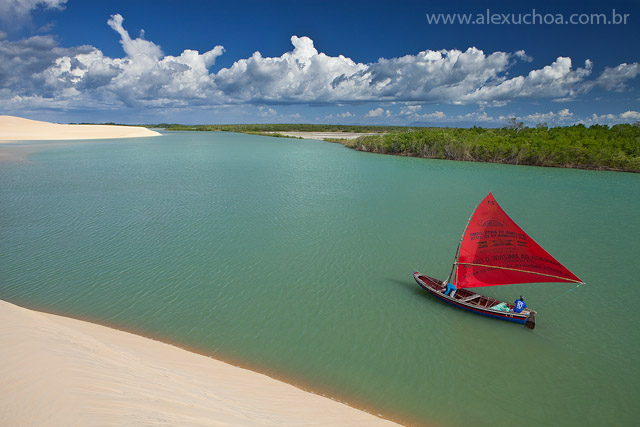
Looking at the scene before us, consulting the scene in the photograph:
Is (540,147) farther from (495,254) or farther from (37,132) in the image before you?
(37,132)

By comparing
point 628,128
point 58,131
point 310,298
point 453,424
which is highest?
point 58,131

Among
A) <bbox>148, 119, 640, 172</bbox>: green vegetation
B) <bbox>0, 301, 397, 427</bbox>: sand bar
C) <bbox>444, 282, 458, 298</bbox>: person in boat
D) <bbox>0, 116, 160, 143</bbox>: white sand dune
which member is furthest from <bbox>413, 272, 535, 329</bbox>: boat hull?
<bbox>0, 116, 160, 143</bbox>: white sand dune

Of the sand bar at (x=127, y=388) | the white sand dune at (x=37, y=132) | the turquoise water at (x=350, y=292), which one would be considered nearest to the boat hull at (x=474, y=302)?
the turquoise water at (x=350, y=292)

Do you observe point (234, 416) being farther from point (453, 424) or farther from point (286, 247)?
point (286, 247)

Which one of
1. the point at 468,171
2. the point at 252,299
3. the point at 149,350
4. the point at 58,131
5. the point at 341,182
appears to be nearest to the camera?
the point at 149,350

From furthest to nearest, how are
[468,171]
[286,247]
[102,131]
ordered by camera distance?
[102,131] < [468,171] < [286,247]

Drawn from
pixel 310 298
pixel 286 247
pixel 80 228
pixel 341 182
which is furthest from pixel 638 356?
pixel 341 182

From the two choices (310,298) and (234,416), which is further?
(310,298)
